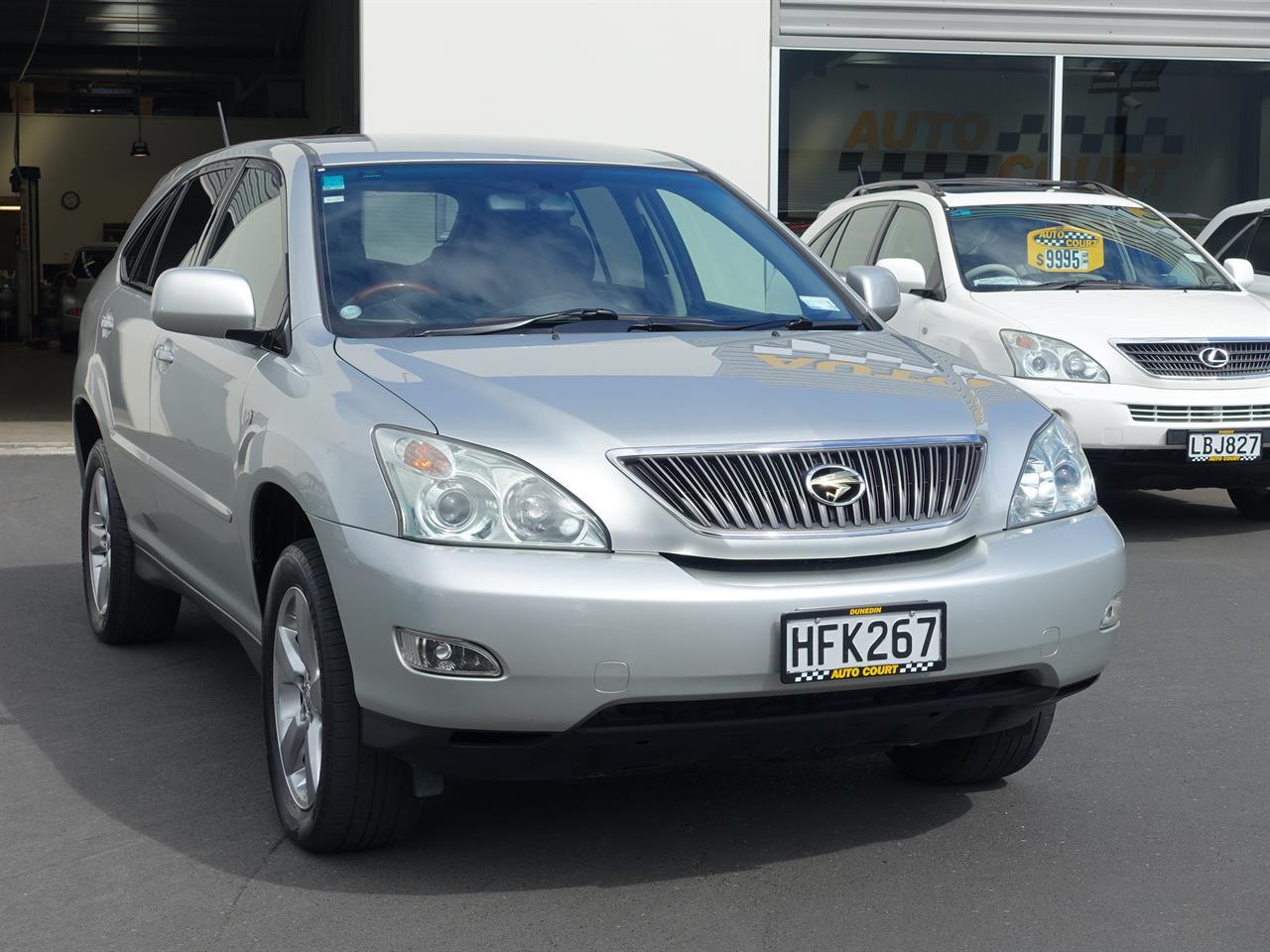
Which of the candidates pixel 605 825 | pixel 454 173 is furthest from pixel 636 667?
pixel 454 173

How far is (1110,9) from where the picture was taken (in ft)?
44.7

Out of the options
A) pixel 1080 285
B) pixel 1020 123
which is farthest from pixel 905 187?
pixel 1020 123

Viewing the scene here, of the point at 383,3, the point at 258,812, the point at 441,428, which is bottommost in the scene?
the point at 258,812

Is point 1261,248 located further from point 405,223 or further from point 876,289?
point 405,223

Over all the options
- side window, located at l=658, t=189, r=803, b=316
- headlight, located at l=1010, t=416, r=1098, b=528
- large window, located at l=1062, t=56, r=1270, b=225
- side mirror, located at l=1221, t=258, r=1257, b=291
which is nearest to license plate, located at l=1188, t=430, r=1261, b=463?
side mirror, located at l=1221, t=258, r=1257, b=291

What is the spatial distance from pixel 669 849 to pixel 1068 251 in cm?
613

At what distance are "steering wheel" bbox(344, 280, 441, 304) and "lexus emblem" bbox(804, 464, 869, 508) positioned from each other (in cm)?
128

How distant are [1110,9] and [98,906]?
12.1 meters

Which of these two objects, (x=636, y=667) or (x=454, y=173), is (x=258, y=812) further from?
(x=454, y=173)

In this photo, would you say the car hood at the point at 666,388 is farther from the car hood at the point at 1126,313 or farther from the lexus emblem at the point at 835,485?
the car hood at the point at 1126,313

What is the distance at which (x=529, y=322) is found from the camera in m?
4.16

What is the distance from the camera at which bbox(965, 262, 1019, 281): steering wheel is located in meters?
8.96

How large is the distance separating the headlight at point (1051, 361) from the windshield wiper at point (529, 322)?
14.0 feet

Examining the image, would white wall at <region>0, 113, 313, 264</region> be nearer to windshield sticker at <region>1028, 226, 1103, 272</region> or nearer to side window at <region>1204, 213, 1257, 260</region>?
Answer: side window at <region>1204, 213, 1257, 260</region>
